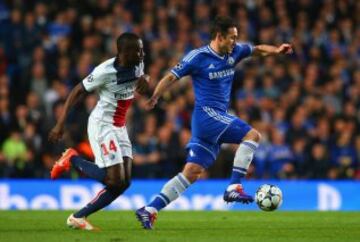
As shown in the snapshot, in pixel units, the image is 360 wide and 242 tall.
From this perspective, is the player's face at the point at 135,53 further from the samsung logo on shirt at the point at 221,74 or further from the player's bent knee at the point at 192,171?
the player's bent knee at the point at 192,171

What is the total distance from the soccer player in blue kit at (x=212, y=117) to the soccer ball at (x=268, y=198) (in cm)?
29

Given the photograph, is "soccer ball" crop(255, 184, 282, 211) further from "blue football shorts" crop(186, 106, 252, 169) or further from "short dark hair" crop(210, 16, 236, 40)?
"short dark hair" crop(210, 16, 236, 40)

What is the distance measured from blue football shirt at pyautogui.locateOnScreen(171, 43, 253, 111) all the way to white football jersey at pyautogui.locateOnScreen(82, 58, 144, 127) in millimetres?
747

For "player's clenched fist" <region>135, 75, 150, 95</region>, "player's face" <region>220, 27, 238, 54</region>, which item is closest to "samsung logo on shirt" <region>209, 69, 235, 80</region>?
"player's face" <region>220, 27, 238, 54</region>

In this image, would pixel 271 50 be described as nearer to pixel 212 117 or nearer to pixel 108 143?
pixel 212 117

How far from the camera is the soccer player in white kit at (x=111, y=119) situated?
1058cm

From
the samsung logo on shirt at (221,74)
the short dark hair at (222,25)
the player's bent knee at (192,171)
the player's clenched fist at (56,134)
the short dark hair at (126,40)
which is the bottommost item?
the player's bent knee at (192,171)

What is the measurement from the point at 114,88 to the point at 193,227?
1.98 metres

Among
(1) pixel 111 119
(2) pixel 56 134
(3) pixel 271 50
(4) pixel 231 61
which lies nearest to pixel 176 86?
(3) pixel 271 50

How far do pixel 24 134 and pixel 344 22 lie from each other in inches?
→ 328

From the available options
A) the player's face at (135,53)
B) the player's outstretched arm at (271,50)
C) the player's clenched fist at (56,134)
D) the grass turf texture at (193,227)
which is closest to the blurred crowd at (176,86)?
the grass turf texture at (193,227)

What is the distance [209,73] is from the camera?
11.4 metres

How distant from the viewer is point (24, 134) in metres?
18.1


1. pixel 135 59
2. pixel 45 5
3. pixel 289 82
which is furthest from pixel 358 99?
pixel 135 59
